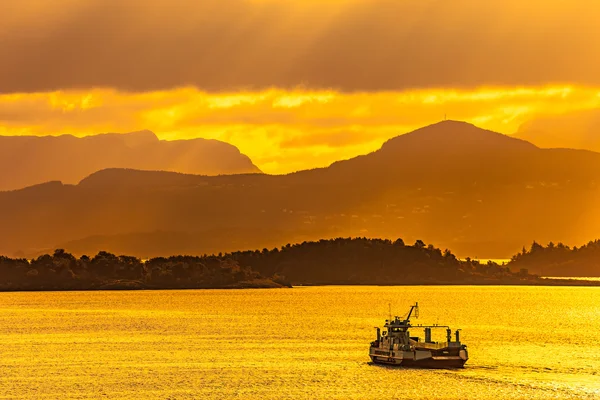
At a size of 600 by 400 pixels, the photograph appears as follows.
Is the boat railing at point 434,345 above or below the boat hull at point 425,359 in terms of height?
above

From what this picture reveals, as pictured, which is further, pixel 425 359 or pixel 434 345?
pixel 434 345

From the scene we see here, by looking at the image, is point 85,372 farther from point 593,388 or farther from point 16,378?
point 593,388

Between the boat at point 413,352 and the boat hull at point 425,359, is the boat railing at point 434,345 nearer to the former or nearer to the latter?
the boat at point 413,352

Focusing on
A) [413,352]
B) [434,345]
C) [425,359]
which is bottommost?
[425,359]

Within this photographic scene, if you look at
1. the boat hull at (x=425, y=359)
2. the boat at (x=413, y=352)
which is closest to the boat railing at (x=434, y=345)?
the boat at (x=413, y=352)

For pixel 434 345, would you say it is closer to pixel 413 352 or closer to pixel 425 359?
pixel 413 352

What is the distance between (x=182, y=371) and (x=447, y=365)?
3780 cm

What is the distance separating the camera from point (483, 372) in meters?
162

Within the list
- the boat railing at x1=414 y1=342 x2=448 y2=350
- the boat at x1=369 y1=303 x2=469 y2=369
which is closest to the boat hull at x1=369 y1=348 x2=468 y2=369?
the boat at x1=369 y1=303 x2=469 y2=369

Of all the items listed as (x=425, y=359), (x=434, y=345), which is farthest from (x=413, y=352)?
(x=434, y=345)

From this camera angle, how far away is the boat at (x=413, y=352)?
543 ft

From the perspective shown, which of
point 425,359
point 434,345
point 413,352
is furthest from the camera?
point 434,345

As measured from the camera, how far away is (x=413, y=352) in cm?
16825

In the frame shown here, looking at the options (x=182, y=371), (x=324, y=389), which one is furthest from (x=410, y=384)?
(x=182, y=371)
